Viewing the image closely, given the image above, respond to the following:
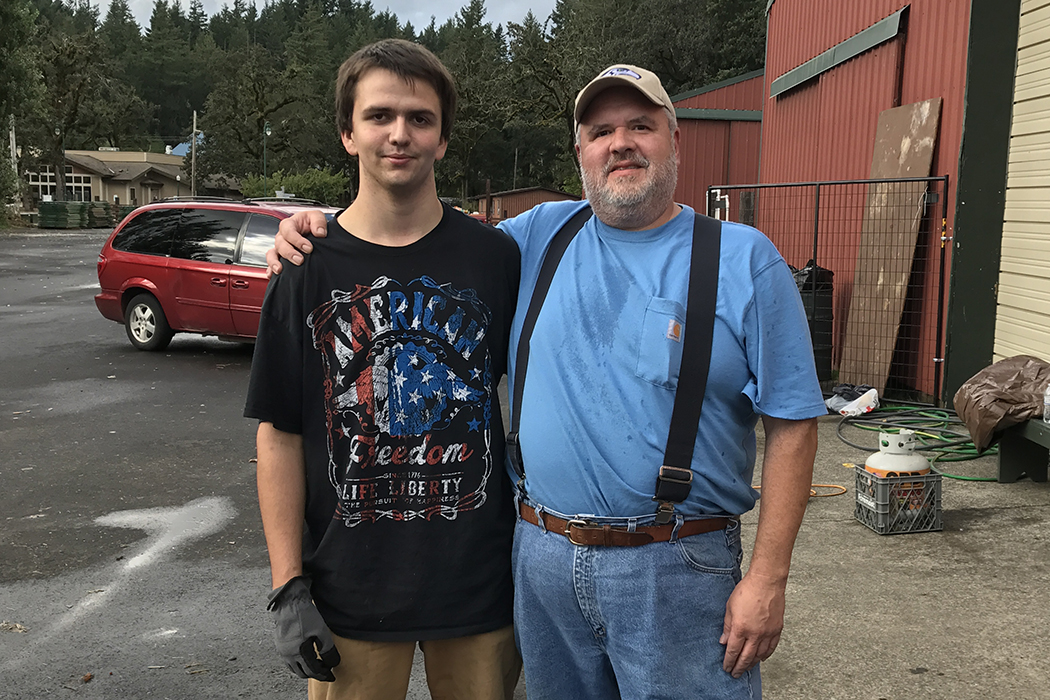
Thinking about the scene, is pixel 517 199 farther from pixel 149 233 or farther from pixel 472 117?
pixel 472 117

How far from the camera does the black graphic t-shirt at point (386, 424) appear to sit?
93.7 inches

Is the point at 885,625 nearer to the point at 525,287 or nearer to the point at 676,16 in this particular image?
the point at 525,287

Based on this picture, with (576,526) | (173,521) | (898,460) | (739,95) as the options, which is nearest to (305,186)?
(739,95)

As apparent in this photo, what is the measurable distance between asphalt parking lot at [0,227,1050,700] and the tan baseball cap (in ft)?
7.55

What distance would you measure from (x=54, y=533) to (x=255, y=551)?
126 centimetres

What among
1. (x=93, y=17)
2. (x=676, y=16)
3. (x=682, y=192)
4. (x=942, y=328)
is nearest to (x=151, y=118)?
(x=93, y=17)

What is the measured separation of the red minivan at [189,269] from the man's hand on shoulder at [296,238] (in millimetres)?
8923

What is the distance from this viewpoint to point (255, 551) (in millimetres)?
5363

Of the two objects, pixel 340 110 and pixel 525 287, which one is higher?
pixel 340 110

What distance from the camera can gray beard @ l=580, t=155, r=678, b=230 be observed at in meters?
2.29

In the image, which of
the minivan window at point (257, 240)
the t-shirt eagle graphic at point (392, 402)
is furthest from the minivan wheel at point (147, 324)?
the t-shirt eagle graphic at point (392, 402)

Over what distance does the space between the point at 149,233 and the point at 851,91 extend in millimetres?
8857

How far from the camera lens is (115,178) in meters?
87.9

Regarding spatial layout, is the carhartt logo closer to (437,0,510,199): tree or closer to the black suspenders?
the black suspenders
